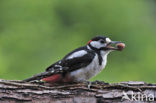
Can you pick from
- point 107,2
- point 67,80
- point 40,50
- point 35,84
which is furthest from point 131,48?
point 35,84

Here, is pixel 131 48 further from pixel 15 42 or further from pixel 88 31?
pixel 15 42

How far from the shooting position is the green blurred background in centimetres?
775

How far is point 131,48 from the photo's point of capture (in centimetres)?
860

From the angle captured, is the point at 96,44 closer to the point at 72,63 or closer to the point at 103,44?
the point at 103,44

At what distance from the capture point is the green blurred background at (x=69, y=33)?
7.75 m

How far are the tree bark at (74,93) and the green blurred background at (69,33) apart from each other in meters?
2.53

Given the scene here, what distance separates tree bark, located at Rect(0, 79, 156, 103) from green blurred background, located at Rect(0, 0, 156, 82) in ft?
8.31

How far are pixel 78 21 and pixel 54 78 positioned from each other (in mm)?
4617

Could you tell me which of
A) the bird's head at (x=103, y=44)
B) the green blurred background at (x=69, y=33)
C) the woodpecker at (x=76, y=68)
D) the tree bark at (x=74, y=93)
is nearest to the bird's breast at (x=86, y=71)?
the woodpecker at (x=76, y=68)

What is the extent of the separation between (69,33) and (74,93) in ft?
13.6

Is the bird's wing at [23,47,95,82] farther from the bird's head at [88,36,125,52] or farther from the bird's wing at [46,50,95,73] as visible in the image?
the bird's head at [88,36,125,52]

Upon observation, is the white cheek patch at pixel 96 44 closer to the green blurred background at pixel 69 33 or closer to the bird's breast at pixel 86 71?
the bird's breast at pixel 86 71

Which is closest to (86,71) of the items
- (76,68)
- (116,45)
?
(76,68)

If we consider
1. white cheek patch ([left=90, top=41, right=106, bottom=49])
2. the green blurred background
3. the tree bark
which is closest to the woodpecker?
white cheek patch ([left=90, top=41, right=106, bottom=49])
